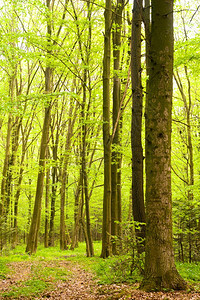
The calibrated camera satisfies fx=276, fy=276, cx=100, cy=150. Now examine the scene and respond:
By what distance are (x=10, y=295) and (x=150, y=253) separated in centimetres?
289

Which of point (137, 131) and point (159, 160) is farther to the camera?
point (137, 131)

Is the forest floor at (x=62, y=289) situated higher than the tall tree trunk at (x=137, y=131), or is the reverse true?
the tall tree trunk at (x=137, y=131)

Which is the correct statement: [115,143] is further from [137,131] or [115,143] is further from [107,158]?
[137,131]

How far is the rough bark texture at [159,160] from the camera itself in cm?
427

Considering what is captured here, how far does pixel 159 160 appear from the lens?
443cm

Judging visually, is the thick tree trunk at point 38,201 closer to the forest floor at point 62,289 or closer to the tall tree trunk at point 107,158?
the tall tree trunk at point 107,158

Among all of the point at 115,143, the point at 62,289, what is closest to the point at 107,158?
the point at 115,143

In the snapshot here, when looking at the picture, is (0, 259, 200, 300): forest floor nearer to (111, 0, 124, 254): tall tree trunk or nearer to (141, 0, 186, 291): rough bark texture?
(141, 0, 186, 291): rough bark texture

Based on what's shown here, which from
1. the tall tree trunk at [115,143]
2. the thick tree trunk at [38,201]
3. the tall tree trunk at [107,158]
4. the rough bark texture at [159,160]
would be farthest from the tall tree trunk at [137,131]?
the thick tree trunk at [38,201]

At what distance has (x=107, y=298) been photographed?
4.45 m

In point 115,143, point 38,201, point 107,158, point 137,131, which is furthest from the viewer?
point 38,201

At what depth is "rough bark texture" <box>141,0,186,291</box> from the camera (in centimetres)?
427

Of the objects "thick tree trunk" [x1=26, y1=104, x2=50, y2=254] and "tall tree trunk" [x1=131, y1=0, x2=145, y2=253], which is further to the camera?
"thick tree trunk" [x1=26, y1=104, x2=50, y2=254]

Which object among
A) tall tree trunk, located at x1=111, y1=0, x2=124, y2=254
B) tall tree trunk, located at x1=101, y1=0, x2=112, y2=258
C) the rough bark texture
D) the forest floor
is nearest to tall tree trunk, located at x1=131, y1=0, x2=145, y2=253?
the forest floor
